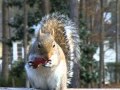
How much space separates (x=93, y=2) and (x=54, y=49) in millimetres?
13640

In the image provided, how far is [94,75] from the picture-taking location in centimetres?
1412

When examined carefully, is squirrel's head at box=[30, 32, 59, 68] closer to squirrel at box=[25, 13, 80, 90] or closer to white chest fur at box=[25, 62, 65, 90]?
squirrel at box=[25, 13, 80, 90]

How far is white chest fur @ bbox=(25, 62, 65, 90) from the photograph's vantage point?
3447mm

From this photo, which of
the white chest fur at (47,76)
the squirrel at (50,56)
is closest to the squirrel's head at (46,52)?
the squirrel at (50,56)

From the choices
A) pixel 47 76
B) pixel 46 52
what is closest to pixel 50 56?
pixel 46 52

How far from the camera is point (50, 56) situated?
10.5ft

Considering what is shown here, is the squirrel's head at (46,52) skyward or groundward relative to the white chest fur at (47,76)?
skyward

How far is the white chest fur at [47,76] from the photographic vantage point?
3447 millimetres

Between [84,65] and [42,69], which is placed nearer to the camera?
[42,69]

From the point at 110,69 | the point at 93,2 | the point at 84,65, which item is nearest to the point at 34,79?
the point at 84,65

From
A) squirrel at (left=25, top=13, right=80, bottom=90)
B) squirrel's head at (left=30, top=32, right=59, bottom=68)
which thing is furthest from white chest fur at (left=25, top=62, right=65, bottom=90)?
squirrel's head at (left=30, top=32, right=59, bottom=68)

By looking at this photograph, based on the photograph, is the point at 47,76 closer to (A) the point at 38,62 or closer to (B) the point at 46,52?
(A) the point at 38,62

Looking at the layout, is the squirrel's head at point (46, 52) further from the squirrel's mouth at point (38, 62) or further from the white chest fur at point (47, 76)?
the white chest fur at point (47, 76)

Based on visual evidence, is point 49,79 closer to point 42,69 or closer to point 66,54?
point 42,69
